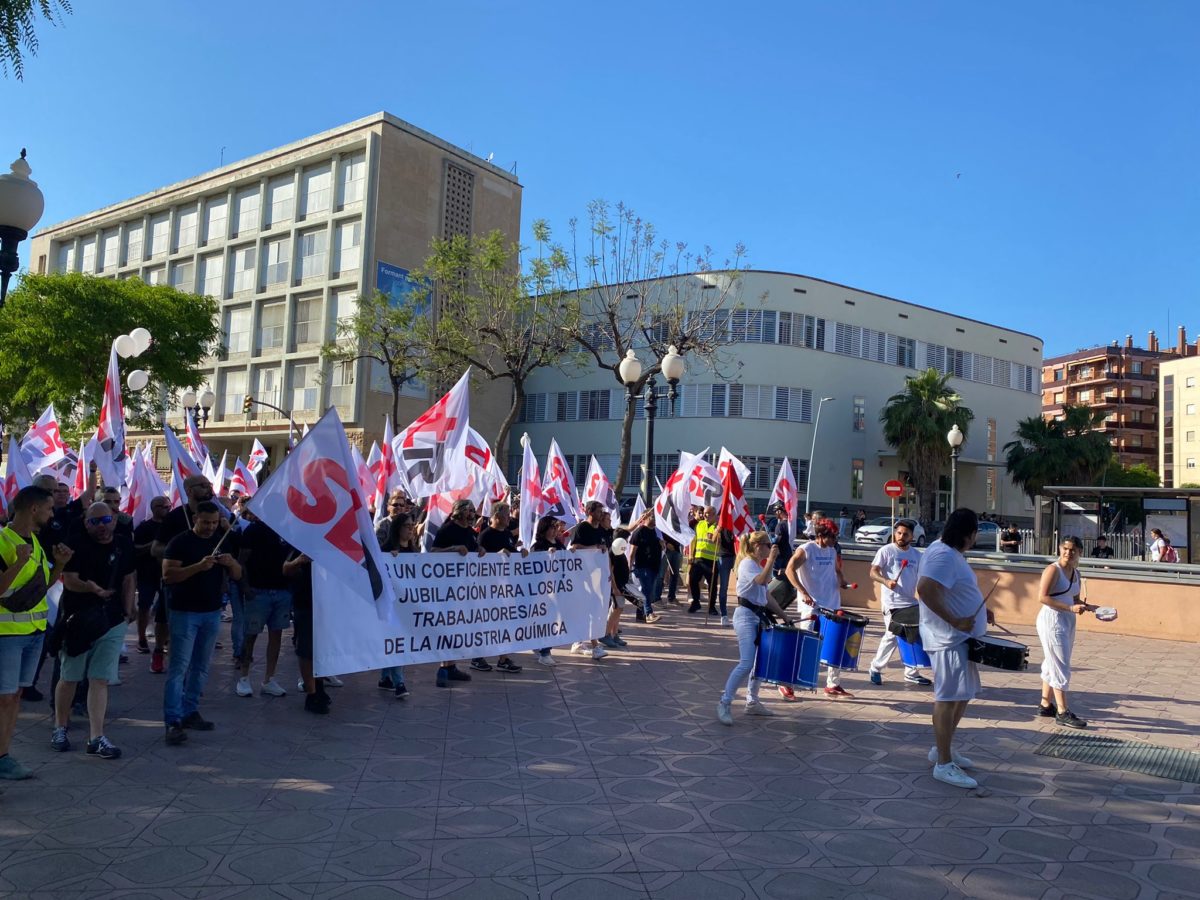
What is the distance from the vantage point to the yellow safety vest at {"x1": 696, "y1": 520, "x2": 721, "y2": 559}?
50.6 feet

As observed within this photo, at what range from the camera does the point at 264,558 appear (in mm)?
8312

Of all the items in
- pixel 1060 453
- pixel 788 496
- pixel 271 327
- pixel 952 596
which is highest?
pixel 271 327

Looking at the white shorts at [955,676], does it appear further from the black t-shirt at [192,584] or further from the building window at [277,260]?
the building window at [277,260]

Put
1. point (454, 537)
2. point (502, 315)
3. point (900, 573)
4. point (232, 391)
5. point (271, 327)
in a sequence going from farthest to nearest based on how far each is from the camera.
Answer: point (232, 391) < point (271, 327) < point (502, 315) < point (900, 573) < point (454, 537)

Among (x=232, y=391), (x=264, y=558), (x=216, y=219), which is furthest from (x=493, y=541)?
(x=216, y=219)

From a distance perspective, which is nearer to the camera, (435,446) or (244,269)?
(435,446)

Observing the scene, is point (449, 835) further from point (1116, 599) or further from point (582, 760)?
point (1116, 599)

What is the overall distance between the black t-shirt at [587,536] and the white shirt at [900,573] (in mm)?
3265

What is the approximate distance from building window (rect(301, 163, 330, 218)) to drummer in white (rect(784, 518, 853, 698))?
4190 centimetres

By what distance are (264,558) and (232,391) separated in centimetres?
4567

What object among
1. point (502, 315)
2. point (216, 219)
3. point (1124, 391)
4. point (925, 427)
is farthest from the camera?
point (1124, 391)

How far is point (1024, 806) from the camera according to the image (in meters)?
5.89

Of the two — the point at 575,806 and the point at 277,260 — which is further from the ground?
the point at 277,260

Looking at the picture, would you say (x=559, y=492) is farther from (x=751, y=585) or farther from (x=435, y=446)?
(x=751, y=585)
